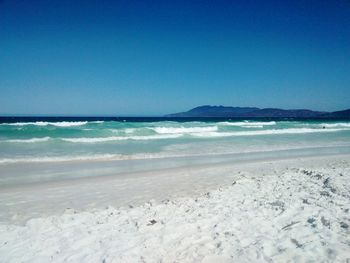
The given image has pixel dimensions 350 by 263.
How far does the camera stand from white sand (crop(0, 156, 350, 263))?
373 cm

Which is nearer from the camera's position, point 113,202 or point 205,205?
point 205,205

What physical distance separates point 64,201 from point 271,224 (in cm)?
428

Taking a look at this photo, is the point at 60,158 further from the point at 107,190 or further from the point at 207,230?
the point at 207,230

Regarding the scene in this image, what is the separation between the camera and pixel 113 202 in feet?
21.6

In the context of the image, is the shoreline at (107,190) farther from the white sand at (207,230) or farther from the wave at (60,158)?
the wave at (60,158)

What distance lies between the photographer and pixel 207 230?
443cm

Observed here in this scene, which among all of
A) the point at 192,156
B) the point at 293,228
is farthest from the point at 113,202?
the point at 192,156

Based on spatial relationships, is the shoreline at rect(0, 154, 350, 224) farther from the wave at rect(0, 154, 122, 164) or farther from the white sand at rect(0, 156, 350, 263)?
the wave at rect(0, 154, 122, 164)

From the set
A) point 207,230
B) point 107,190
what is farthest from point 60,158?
point 207,230

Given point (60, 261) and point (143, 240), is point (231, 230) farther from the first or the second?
point (60, 261)

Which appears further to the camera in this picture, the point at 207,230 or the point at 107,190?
the point at 107,190

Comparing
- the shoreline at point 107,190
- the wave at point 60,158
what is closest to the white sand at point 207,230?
the shoreline at point 107,190

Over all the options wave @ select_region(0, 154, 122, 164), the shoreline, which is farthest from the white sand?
wave @ select_region(0, 154, 122, 164)

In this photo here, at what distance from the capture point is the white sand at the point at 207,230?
3.73m
